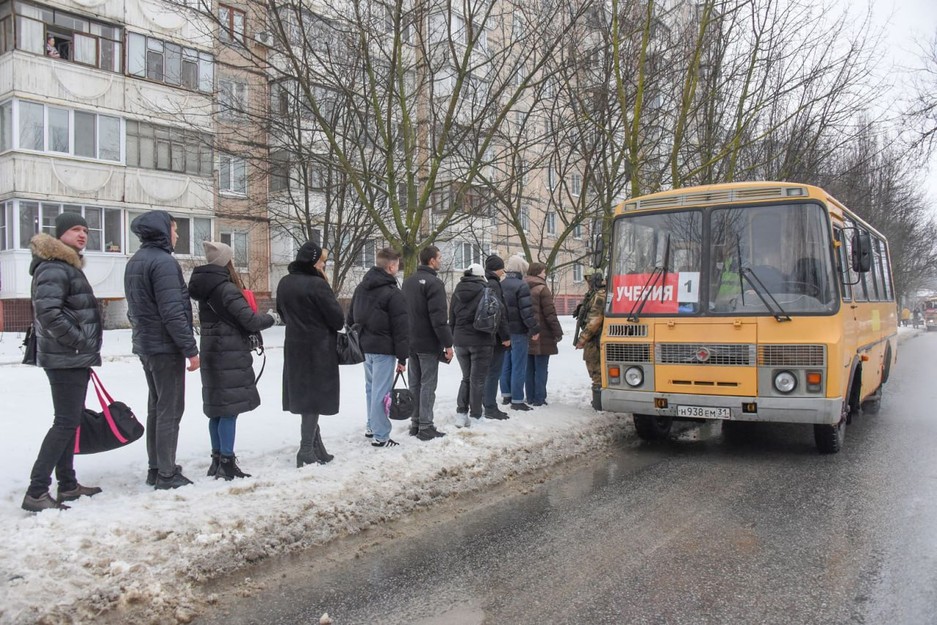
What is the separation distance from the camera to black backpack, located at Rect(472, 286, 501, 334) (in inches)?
321

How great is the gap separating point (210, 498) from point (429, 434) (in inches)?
106

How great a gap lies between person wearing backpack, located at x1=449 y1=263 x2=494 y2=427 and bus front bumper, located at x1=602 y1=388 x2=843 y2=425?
1422 millimetres

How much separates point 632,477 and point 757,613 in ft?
9.87

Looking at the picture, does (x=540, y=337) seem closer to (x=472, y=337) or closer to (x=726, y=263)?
(x=472, y=337)

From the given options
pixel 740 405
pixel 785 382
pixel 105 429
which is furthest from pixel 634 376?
pixel 105 429

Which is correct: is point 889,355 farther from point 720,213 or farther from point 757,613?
point 757,613

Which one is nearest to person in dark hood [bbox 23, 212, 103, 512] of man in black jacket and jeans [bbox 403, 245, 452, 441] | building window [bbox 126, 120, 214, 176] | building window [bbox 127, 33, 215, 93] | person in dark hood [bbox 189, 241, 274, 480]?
person in dark hood [bbox 189, 241, 274, 480]

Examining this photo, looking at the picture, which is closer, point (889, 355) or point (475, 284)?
point (475, 284)

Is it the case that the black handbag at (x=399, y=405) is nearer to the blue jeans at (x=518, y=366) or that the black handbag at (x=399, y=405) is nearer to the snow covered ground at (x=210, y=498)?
the snow covered ground at (x=210, y=498)

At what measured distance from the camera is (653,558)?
454 centimetres

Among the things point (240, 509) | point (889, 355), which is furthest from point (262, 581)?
point (889, 355)

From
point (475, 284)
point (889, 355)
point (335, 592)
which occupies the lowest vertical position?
point (335, 592)

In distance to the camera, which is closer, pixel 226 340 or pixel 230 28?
pixel 226 340

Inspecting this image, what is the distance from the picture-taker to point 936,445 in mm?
8219
